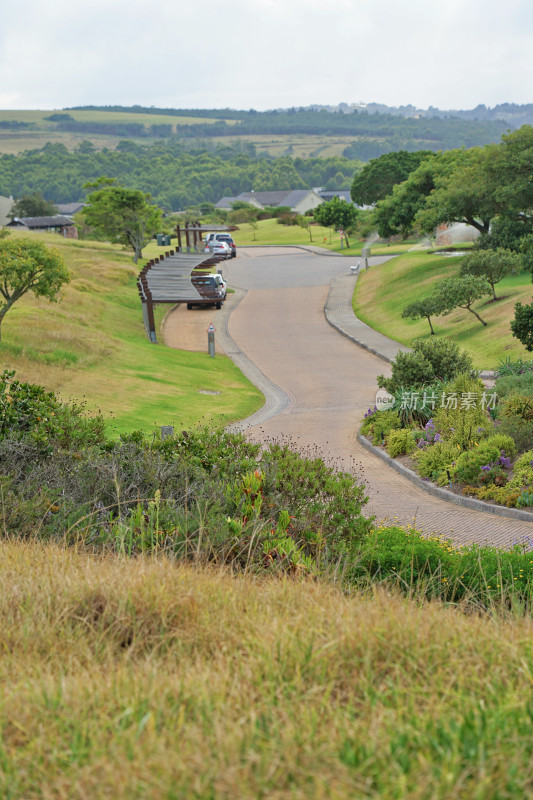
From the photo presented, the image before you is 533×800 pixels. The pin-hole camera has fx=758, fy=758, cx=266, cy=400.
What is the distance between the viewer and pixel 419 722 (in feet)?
10.8

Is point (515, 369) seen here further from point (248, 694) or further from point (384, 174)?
point (384, 174)

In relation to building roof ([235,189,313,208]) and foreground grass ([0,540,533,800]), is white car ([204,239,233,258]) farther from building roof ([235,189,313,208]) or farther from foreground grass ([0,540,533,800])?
building roof ([235,189,313,208])

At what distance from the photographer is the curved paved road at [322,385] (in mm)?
12195

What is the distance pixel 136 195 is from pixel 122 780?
5866 centimetres

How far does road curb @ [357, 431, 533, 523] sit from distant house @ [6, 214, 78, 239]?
85.2 meters

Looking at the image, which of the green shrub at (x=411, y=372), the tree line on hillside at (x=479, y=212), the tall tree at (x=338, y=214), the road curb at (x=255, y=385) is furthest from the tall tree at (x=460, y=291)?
the tall tree at (x=338, y=214)

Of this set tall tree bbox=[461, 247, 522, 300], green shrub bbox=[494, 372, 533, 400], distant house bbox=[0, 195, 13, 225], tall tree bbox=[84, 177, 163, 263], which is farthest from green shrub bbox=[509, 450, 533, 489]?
distant house bbox=[0, 195, 13, 225]

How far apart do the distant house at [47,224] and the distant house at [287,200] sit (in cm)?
4092

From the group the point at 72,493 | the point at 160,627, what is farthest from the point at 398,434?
the point at 160,627

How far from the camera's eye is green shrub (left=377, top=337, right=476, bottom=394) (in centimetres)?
1838

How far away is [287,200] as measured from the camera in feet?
464

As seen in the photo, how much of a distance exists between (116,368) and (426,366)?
10.1 meters

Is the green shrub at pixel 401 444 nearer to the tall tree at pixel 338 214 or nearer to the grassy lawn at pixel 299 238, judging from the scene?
the grassy lawn at pixel 299 238

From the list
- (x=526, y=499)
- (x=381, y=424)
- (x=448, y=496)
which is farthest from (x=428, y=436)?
(x=526, y=499)
